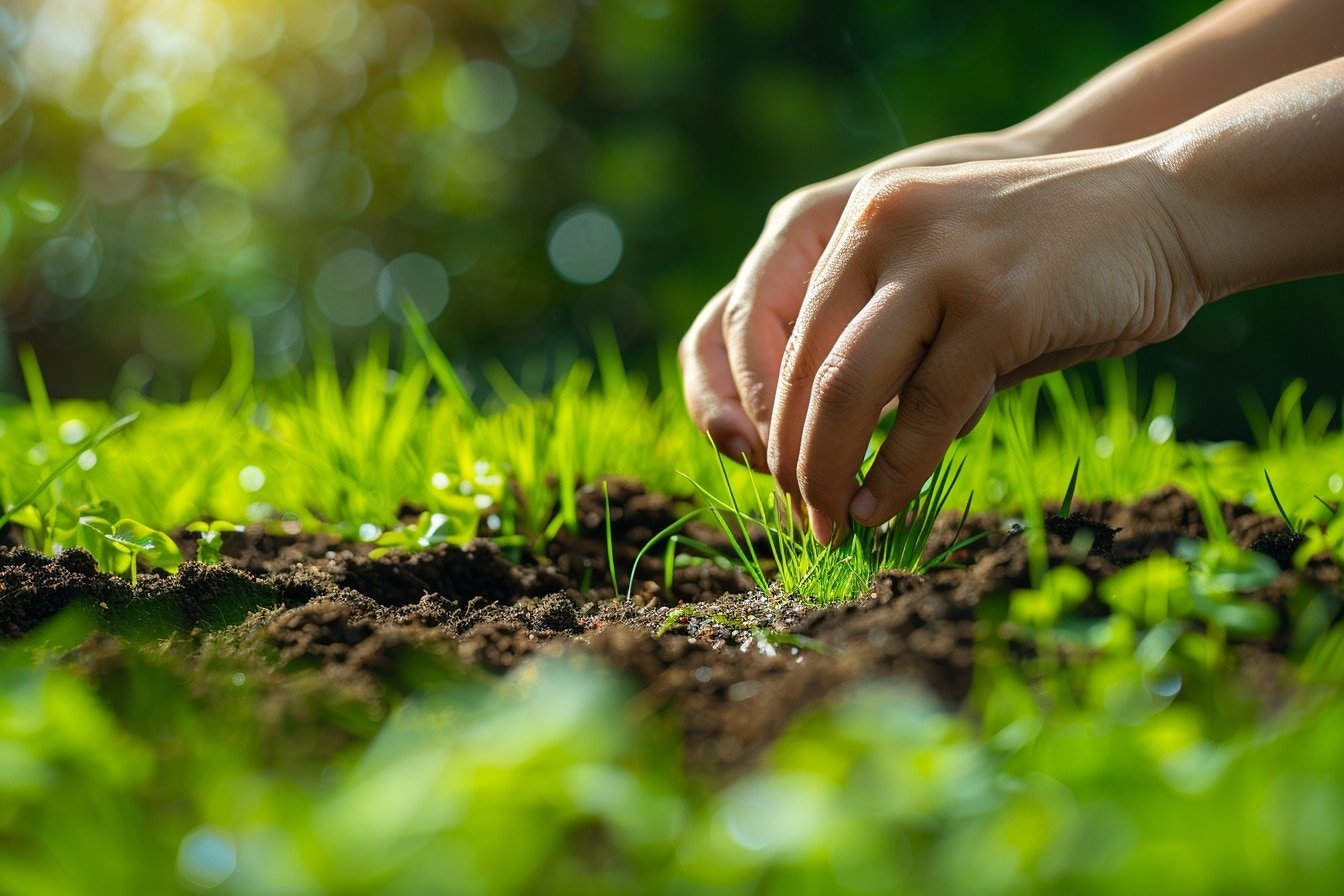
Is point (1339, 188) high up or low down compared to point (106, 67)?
down

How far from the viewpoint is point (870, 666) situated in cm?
84

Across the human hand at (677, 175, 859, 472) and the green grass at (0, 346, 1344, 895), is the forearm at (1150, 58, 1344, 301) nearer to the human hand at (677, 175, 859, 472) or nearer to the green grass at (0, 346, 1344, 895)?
the green grass at (0, 346, 1344, 895)

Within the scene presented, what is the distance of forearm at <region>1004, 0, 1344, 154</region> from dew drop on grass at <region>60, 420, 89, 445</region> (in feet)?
6.27

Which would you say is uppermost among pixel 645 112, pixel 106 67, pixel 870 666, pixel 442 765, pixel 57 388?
pixel 106 67

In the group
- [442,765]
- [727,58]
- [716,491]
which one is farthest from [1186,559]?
[727,58]

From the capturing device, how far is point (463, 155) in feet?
14.0

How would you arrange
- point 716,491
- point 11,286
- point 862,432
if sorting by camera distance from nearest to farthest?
point 862,432 < point 716,491 < point 11,286

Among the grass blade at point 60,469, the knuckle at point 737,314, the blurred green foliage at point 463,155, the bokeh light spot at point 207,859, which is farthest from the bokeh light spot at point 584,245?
the bokeh light spot at point 207,859

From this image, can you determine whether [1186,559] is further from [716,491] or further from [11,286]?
[11,286]

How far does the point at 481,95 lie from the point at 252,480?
2.71 metres

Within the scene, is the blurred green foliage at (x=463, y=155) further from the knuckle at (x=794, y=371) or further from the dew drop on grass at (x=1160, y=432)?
the knuckle at (x=794, y=371)

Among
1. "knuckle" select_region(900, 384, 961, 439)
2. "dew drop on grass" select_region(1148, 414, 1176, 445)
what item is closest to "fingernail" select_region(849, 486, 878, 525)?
"knuckle" select_region(900, 384, 961, 439)

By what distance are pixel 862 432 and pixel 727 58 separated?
310 cm

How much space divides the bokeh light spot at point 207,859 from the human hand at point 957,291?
2.75 ft
